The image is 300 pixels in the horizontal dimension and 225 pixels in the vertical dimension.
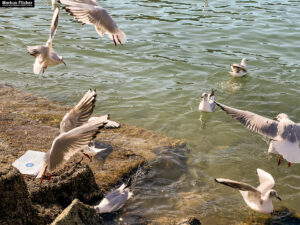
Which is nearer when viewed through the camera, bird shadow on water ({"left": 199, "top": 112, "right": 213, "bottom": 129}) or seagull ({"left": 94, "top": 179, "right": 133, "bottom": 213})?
seagull ({"left": 94, "top": 179, "right": 133, "bottom": 213})

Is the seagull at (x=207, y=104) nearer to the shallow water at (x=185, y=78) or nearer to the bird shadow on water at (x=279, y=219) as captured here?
the shallow water at (x=185, y=78)

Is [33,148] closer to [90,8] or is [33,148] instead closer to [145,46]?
[90,8]

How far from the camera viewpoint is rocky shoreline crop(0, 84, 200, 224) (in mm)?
4277

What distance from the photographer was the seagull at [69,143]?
177 inches

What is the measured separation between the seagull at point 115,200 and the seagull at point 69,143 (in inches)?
33.1

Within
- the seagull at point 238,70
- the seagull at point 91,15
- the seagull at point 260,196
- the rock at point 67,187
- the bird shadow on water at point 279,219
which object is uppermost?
the seagull at point 91,15

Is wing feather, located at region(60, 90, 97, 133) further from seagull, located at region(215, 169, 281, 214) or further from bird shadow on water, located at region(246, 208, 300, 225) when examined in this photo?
bird shadow on water, located at region(246, 208, 300, 225)

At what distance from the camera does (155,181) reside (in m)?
6.28

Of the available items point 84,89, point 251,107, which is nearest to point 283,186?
point 251,107

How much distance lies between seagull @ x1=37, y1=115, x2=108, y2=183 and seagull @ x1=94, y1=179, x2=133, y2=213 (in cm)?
84

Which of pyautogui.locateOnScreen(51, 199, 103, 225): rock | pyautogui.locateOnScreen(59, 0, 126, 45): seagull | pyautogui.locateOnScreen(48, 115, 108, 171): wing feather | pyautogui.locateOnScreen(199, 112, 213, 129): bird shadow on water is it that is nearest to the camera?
pyautogui.locateOnScreen(51, 199, 103, 225): rock

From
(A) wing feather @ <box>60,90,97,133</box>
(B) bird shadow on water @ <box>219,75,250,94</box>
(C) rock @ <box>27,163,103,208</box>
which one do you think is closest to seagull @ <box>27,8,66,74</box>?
(A) wing feather @ <box>60,90,97,133</box>

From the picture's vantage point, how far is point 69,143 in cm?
467

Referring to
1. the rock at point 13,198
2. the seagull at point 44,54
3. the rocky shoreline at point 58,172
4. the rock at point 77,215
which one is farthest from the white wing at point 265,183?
the seagull at point 44,54
